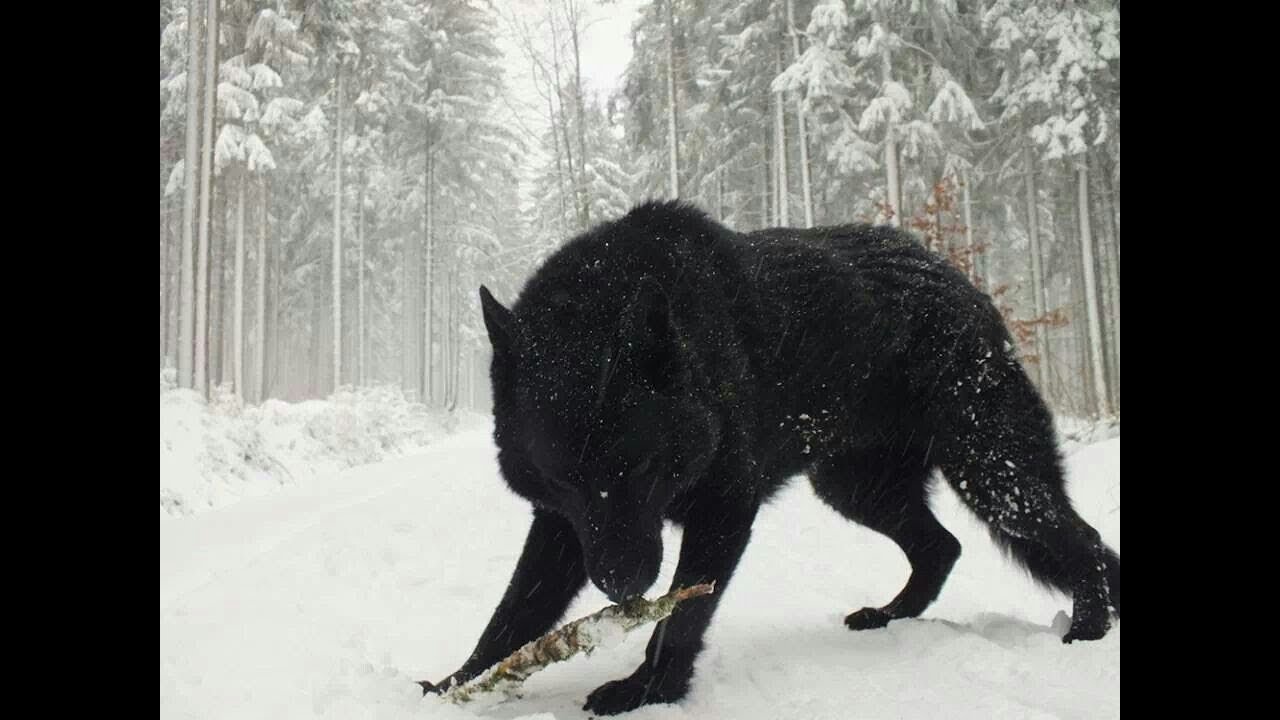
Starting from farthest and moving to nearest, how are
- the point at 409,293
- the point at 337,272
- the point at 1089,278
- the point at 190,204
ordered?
1. the point at 409,293
2. the point at 337,272
3. the point at 1089,278
4. the point at 190,204

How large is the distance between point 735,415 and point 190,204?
13.6 meters

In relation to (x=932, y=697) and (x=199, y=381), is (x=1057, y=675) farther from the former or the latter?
(x=199, y=381)

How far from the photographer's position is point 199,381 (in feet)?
45.8

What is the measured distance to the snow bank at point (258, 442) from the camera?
862cm

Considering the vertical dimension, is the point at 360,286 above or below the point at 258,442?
above

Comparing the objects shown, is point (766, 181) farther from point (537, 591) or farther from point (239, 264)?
point (537, 591)

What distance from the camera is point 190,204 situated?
13359 millimetres

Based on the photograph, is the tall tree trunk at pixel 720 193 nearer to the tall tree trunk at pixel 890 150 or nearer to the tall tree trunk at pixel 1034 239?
the tall tree trunk at pixel 890 150

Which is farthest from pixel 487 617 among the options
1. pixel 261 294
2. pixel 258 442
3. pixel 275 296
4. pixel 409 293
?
pixel 409 293

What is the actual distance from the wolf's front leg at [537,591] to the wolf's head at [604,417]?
173 mm

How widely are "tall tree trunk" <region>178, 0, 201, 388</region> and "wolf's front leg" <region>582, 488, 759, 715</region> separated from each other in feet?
43.0

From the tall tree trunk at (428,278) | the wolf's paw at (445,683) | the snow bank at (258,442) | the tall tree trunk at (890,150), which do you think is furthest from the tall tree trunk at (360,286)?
the wolf's paw at (445,683)
